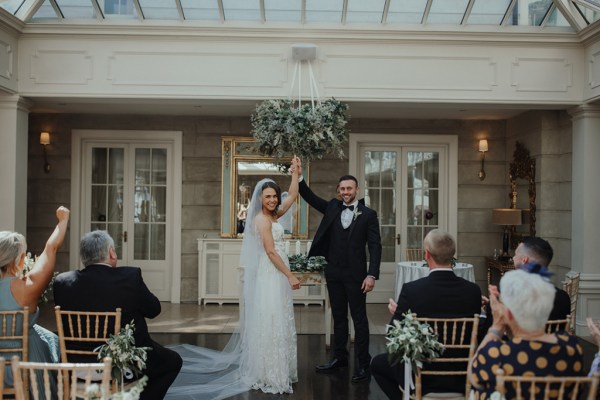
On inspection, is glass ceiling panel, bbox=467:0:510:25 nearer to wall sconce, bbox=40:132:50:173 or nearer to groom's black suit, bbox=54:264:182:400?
groom's black suit, bbox=54:264:182:400

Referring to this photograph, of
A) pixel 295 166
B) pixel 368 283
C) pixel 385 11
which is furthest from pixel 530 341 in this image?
pixel 385 11

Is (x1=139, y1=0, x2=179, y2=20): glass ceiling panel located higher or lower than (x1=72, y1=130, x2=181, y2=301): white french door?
higher

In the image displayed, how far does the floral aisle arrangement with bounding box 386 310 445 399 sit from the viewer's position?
2.85m

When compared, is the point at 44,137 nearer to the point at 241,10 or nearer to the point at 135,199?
the point at 135,199

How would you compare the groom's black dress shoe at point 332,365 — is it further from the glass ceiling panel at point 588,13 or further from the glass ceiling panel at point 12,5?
the glass ceiling panel at point 12,5

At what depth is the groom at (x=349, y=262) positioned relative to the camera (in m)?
4.72

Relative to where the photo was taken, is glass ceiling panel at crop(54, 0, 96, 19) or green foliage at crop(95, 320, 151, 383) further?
glass ceiling panel at crop(54, 0, 96, 19)

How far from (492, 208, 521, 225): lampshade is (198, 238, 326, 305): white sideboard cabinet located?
2.53 metres

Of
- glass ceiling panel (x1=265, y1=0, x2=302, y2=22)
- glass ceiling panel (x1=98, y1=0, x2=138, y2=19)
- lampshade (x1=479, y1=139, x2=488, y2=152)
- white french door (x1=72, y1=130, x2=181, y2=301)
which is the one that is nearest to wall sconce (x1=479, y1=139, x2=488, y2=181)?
lampshade (x1=479, y1=139, x2=488, y2=152)

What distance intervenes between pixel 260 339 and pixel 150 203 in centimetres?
461

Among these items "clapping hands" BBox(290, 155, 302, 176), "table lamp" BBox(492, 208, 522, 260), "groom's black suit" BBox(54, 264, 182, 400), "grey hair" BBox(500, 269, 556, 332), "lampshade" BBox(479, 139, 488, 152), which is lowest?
"groom's black suit" BBox(54, 264, 182, 400)

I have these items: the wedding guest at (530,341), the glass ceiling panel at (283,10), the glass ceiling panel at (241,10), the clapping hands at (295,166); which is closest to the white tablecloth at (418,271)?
the clapping hands at (295,166)

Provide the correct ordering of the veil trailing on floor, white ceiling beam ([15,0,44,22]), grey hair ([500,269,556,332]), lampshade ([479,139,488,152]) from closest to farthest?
grey hair ([500,269,556,332])
the veil trailing on floor
white ceiling beam ([15,0,44,22])
lampshade ([479,139,488,152])

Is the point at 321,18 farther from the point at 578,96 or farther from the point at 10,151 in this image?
the point at 10,151
